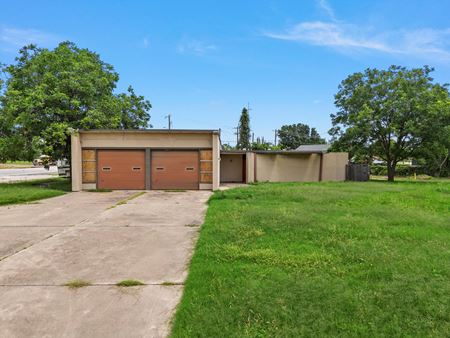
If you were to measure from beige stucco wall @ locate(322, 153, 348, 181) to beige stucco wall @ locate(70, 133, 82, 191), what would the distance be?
696 inches

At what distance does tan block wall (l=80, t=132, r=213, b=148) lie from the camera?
1683cm

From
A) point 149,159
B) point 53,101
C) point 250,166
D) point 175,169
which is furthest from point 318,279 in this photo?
point 250,166

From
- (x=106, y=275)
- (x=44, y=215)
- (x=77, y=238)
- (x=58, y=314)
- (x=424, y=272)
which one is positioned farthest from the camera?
(x=44, y=215)

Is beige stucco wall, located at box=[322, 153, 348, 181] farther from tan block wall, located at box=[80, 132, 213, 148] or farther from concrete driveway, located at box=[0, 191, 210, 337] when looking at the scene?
concrete driveway, located at box=[0, 191, 210, 337]

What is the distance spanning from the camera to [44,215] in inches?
355

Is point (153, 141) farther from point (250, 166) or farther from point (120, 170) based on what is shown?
point (250, 166)

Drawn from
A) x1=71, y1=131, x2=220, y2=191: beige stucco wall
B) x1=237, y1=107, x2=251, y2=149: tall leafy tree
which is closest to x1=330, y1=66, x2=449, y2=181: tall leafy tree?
x1=71, y1=131, x2=220, y2=191: beige stucco wall

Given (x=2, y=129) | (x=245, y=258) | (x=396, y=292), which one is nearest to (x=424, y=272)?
(x=396, y=292)

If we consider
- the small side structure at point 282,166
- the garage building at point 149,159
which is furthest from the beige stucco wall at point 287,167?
the garage building at point 149,159

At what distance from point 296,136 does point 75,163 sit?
223 ft

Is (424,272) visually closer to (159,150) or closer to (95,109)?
(159,150)

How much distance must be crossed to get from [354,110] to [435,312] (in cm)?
2446

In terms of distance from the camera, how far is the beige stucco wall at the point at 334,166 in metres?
25.1

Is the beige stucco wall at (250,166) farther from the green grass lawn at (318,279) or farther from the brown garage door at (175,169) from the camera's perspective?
the green grass lawn at (318,279)
